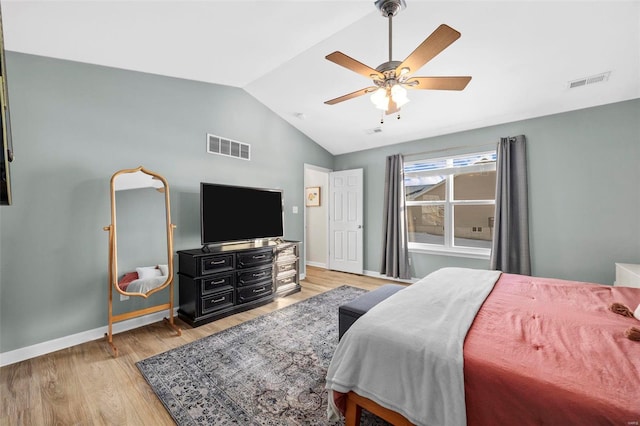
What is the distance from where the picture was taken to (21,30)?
1983 millimetres

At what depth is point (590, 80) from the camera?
279 centimetres

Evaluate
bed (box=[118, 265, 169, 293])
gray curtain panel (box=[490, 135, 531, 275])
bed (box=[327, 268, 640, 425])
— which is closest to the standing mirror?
bed (box=[118, 265, 169, 293])

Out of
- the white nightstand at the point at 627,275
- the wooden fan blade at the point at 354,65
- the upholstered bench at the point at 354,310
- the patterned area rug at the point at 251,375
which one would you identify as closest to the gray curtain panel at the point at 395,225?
the patterned area rug at the point at 251,375

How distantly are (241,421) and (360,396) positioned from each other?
77cm

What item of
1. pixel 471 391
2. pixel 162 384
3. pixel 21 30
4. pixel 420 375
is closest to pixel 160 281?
pixel 162 384

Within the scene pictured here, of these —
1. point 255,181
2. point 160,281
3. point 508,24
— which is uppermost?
point 508,24

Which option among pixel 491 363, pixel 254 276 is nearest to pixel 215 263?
pixel 254 276

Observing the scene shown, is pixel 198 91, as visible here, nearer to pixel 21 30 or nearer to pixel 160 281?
pixel 21 30

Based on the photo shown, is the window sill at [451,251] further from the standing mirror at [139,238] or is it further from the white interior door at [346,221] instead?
the standing mirror at [139,238]

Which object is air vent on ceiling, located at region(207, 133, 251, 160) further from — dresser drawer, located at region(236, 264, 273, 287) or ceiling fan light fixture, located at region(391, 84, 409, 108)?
ceiling fan light fixture, located at region(391, 84, 409, 108)

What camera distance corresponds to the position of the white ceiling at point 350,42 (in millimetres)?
2059

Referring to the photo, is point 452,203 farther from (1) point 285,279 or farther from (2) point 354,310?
→ (2) point 354,310

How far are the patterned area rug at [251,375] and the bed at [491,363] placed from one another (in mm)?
430

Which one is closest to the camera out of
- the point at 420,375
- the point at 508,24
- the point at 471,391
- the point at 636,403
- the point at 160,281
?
the point at 636,403
